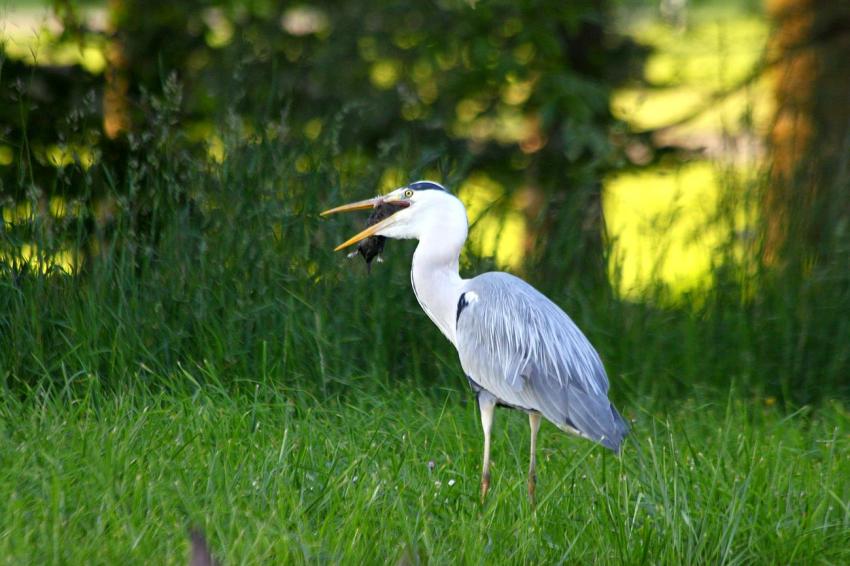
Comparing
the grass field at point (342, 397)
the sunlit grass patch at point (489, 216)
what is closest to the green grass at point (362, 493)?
the grass field at point (342, 397)

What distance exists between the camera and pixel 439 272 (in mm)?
5148

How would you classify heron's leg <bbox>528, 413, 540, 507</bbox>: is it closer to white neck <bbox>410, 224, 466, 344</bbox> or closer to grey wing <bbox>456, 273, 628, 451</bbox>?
grey wing <bbox>456, 273, 628, 451</bbox>

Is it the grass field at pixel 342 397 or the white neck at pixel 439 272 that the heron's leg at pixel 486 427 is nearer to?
the grass field at pixel 342 397

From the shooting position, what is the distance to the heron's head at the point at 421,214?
506 centimetres

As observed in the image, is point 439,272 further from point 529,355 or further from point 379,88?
point 379,88

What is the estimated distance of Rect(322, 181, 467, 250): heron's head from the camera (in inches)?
199

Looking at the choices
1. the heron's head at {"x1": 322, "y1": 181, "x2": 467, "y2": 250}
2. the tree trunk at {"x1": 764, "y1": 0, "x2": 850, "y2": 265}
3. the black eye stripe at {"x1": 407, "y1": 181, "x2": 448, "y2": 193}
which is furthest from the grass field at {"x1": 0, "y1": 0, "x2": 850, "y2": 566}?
the black eye stripe at {"x1": 407, "y1": 181, "x2": 448, "y2": 193}

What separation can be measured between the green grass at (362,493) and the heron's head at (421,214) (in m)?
0.76

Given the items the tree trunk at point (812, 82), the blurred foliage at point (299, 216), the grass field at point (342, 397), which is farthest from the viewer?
the tree trunk at point (812, 82)

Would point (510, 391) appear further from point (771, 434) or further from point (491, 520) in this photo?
point (771, 434)

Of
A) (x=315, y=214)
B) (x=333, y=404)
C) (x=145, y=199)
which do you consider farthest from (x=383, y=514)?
(x=145, y=199)

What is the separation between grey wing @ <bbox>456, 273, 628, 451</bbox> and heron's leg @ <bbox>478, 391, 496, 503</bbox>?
41 millimetres

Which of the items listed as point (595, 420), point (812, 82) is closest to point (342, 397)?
point (595, 420)

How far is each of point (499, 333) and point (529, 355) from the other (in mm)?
145
